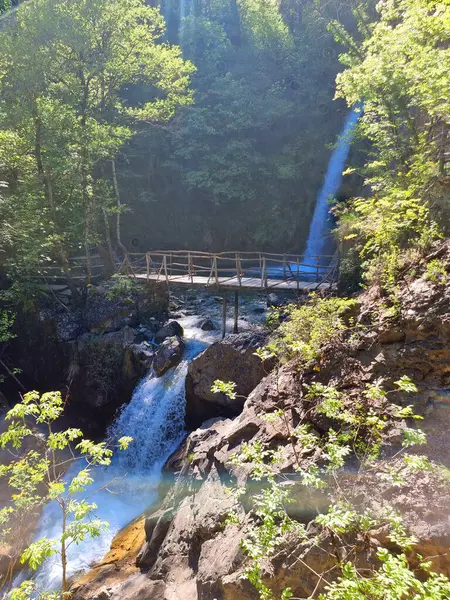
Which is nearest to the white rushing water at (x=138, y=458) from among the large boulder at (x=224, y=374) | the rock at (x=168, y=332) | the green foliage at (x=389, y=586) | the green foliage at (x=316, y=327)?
the rock at (x=168, y=332)

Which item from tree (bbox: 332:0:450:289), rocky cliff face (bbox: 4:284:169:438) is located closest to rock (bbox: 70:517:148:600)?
rocky cliff face (bbox: 4:284:169:438)

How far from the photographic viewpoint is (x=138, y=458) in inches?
430

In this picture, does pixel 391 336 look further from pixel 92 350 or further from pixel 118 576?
pixel 92 350

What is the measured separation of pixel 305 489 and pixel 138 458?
7548 millimetres

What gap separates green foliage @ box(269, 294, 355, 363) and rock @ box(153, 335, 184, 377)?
5382mm

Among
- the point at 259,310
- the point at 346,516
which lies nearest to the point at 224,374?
the point at 259,310

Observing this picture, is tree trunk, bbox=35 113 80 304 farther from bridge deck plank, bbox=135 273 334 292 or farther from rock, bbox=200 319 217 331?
rock, bbox=200 319 217 331

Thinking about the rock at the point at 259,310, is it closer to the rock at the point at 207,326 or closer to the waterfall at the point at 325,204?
the rock at the point at 207,326

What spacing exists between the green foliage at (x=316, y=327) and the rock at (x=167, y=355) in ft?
17.7

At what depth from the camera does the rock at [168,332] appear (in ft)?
44.0

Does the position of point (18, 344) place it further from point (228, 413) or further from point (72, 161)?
point (228, 413)

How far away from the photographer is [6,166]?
14.1 meters

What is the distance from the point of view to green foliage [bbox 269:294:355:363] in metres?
6.29

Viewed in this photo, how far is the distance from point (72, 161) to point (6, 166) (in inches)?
96.2
